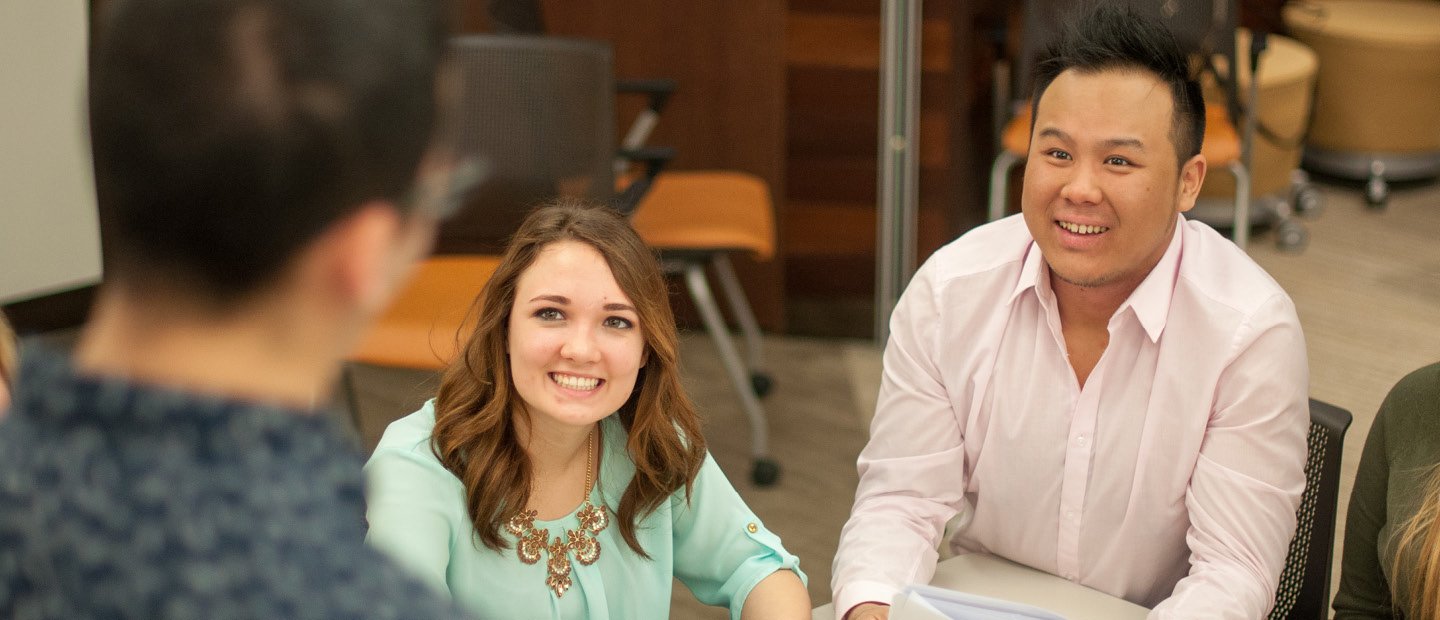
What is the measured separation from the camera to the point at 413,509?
156 centimetres

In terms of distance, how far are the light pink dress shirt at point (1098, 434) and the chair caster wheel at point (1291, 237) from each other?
8.64 feet

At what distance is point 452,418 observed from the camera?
1.64 m

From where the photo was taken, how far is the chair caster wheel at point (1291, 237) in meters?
4.34

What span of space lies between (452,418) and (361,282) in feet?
3.23

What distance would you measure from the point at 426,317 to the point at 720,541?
3.93ft

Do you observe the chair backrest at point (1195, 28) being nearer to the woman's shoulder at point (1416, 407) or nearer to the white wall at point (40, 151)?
the woman's shoulder at point (1416, 407)

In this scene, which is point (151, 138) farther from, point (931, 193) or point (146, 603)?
point (931, 193)

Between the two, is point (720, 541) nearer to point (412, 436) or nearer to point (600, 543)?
point (600, 543)

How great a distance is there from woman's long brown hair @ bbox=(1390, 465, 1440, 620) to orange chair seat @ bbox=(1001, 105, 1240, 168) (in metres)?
1.91

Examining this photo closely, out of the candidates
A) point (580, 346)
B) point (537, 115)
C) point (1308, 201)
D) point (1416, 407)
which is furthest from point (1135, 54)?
point (1308, 201)

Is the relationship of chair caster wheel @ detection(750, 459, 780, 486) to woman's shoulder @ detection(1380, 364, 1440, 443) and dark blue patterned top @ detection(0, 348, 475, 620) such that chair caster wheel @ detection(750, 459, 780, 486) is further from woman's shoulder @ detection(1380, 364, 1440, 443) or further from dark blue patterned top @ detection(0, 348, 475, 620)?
dark blue patterned top @ detection(0, 348, 475, 620)

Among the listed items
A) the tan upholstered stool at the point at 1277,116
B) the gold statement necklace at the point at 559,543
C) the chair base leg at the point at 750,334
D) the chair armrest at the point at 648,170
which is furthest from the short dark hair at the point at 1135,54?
the tan upholstered stool at the point at 1277,116

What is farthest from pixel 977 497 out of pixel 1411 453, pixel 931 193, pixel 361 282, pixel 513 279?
pixel 931 193

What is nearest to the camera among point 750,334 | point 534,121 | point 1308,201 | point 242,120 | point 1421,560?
point 242,120
